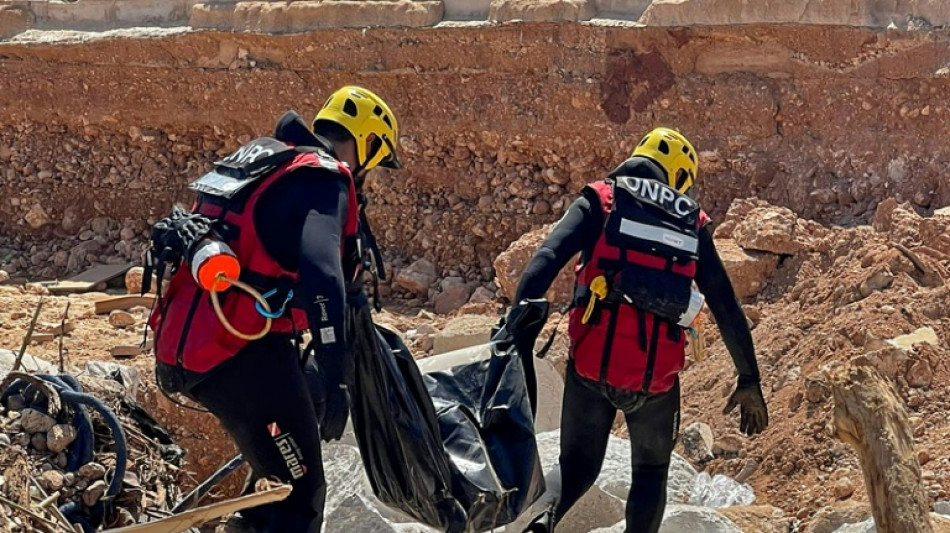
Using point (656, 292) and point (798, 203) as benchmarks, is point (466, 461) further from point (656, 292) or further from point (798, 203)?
point (798, 203)

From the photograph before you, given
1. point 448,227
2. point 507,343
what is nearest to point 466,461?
point 507,343

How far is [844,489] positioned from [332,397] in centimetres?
310

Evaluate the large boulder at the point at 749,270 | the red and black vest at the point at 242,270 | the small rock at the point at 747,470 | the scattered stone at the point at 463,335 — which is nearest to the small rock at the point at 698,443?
the small rock at the point at 747,470

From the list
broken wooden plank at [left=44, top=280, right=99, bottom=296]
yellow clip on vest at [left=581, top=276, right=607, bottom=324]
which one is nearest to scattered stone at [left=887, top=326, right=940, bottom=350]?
yellow clip on vest at [left=581, top=276, right=607, bottom=324]

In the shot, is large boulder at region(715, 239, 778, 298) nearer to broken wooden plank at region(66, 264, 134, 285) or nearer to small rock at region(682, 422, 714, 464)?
small rock at region(682, 422, 714, 464)

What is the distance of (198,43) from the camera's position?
45.2ft

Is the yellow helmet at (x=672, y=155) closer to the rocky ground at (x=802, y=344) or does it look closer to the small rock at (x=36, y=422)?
the rocky ground at (x=802, y=344)

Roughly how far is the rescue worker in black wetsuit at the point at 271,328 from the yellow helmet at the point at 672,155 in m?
1.34

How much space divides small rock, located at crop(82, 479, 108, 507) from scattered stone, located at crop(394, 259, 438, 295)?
660 cm

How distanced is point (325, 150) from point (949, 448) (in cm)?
349

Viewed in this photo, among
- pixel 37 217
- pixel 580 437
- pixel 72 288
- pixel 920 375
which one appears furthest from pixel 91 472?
pixel 37 217

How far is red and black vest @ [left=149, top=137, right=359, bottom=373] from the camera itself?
4734mm

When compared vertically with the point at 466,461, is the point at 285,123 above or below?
above

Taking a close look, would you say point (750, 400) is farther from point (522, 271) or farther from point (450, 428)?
point (522, 271)
